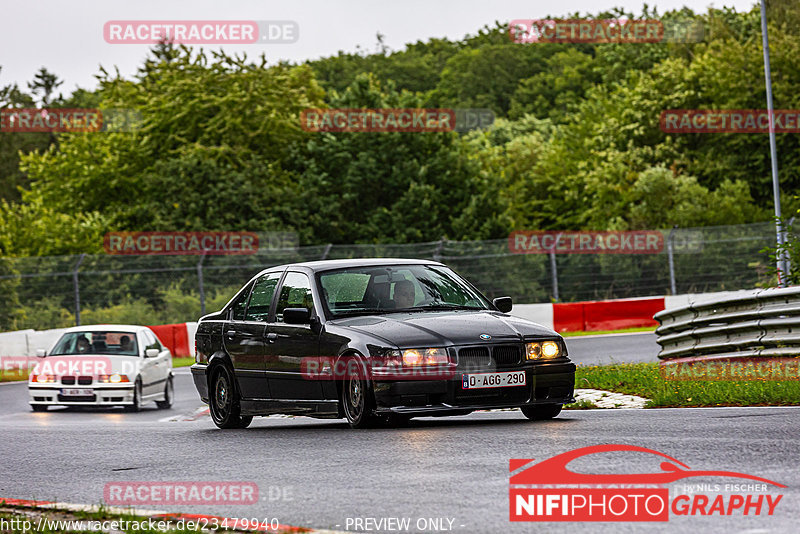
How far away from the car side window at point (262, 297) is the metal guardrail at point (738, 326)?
5.88m

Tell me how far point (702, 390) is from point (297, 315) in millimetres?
4263

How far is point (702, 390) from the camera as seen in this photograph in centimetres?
1234

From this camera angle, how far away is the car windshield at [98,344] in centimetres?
1953

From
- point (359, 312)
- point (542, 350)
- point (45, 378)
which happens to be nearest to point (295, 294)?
point (359, 312)

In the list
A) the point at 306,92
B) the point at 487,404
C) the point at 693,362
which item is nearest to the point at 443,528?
the point at 487,404

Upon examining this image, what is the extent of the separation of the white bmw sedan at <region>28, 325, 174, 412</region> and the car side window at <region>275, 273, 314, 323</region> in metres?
7.53

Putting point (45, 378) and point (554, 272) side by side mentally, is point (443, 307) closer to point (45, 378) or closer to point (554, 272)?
point (45, 378)

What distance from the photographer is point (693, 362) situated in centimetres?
1598

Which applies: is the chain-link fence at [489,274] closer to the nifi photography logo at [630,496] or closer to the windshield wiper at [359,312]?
the windshield wiper at [359,312]

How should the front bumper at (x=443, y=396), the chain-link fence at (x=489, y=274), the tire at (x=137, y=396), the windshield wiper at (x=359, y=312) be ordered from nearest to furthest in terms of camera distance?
1. the front bumper at (x=443, y=396)
2. the windshield wiper at (x=359, y=312)
3. the tire at (x=137, y=396)
4. the chain-link fence at (x=489, y=274)

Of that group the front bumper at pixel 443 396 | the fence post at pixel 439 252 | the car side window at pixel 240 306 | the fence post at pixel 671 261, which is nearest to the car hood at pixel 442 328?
the front bumper at pixel 443 396

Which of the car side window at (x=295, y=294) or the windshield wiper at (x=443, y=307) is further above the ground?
the car side window at (x=295, y=294)

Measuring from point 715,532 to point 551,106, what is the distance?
84.0m

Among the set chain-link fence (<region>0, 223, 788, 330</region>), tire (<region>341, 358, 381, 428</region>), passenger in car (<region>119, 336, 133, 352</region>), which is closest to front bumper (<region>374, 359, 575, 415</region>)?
tire (<region>341, 358, 381, 428</region>)
